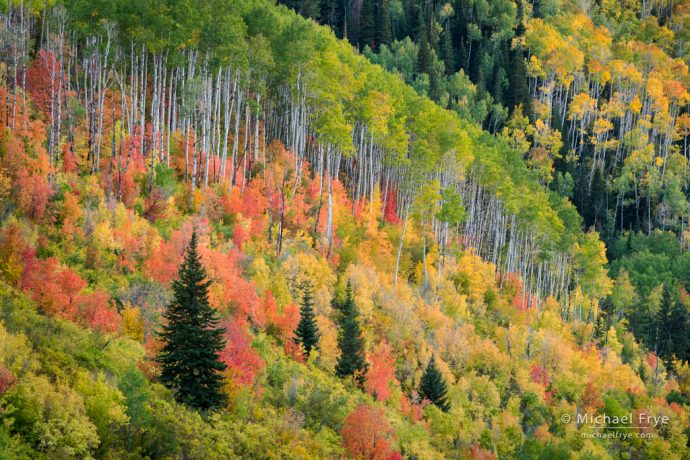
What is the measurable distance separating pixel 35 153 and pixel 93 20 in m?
10.9

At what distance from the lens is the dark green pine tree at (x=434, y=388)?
39.5 metres

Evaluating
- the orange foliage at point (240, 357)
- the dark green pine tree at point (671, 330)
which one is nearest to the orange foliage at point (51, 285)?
the orange foliage at point (240, 357)

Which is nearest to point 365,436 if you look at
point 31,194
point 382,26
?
point 31,194

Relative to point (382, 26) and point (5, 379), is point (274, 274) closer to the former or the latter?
point (5, 379)

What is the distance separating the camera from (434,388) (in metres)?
39.6

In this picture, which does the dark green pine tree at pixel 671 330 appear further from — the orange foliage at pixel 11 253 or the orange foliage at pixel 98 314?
the orange foliage at pixel 11 253

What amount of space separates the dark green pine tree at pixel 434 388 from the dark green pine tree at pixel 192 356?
50.8ft

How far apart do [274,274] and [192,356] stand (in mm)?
13230

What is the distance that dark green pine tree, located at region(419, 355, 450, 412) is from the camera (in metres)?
39.5

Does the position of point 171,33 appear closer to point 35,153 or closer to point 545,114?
point 35,153

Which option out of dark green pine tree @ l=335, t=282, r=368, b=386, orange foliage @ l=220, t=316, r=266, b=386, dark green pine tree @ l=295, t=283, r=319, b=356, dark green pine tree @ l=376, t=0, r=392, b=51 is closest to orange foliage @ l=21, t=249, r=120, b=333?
orange foliage @ l=220, t=316, r=266, b=386

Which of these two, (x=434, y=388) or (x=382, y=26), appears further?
(x=382, y=26)

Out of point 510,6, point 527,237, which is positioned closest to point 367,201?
point 527,237

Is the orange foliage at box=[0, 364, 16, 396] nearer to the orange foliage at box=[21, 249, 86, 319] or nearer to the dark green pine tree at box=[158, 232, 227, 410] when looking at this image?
the dark green pine tree at box=[158, 232, 227, 410]
